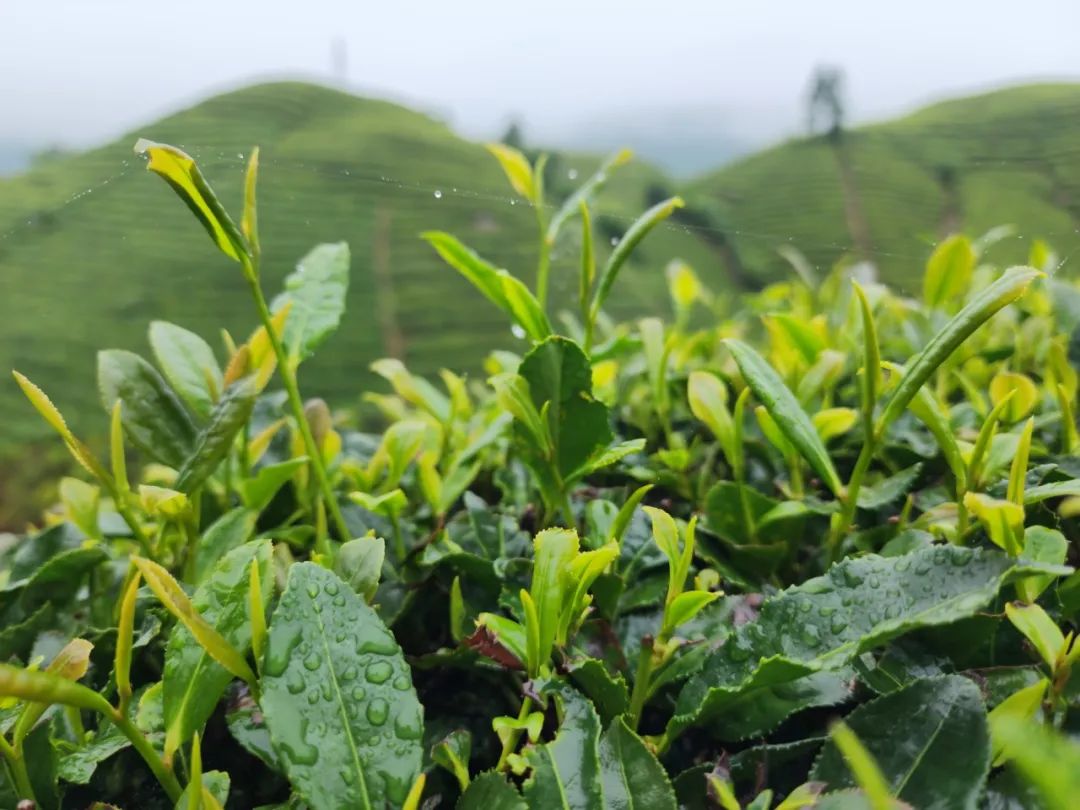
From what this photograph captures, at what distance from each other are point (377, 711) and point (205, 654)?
0.12 metres

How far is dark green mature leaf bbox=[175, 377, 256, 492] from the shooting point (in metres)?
0.57

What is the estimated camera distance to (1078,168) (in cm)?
84

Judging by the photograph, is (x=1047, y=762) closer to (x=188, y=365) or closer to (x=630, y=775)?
(x=630, y=775)

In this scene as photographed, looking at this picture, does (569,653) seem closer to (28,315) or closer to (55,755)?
(55,755)

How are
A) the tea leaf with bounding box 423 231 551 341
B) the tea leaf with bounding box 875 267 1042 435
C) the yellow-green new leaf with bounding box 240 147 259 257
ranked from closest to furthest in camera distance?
the tea leaf with bounding box 875 267 1042 435 → the yellow-green new leaf with bounding box 240 147 259 257 → the tea leaf with bounding box 423 231 551 341

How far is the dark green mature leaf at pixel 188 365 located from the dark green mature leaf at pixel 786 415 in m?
0.46

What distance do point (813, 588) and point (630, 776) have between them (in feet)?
0.53

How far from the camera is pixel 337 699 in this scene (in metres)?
0.42

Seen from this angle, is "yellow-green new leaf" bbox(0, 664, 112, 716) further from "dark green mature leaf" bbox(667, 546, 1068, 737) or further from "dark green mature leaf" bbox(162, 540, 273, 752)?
"dark green mature leaf" bbox(667, 546, 1068, 737)

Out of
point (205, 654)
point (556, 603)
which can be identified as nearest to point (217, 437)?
point (205, 654)

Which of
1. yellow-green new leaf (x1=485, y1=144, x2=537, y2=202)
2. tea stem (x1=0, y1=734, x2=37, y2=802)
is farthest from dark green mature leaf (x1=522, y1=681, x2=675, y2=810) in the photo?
yellow-green new leaf (x1=485, y1=144, x2=537, y2=202)

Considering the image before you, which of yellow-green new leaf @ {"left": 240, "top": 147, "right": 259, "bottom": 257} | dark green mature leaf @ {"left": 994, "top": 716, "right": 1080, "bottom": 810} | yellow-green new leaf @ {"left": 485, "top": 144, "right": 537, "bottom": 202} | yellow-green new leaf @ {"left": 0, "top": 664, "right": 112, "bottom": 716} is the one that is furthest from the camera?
yellow-green new leaf @ {"left": 485, "top": 144, "right": 537, "bottom": 202}

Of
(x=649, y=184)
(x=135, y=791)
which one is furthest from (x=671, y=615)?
(x=649, y=184)

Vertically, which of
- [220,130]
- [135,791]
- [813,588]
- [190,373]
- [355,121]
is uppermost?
[355,121]
